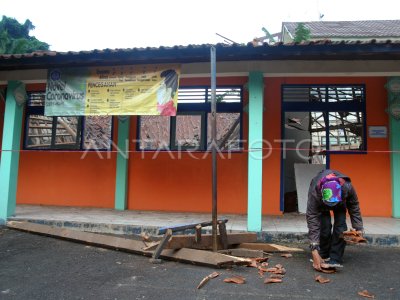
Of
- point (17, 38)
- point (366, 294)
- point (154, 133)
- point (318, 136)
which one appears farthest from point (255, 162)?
point (17, 38)

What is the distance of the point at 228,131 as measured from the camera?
8047 mm

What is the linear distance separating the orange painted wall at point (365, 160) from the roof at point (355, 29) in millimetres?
5777

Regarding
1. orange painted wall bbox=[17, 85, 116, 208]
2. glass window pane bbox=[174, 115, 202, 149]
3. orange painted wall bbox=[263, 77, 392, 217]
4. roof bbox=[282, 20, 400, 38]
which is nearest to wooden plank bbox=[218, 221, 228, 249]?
orange painted wall bbox=[263, 77, 392, 217]

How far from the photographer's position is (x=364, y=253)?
531 cm

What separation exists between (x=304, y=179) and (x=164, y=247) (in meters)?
4.22

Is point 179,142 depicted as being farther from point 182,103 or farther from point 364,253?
point 364,253

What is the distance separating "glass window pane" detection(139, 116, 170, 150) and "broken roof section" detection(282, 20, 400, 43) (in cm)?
680

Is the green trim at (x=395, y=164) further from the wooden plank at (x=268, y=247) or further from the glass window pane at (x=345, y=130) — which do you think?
the wooden plank at (x=268, y=247)

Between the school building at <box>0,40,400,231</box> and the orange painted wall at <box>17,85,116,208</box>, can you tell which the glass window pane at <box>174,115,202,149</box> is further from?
the orange painted wall at <box>17,85,116,208</box>

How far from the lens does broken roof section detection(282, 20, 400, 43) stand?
1297cm

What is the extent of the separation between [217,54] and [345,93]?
3.37 m

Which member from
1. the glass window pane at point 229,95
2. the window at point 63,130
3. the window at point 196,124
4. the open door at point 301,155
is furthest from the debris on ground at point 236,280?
the window at point 63,130

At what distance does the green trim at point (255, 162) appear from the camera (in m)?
6.10

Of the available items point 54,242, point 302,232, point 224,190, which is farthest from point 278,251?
point 54,242
